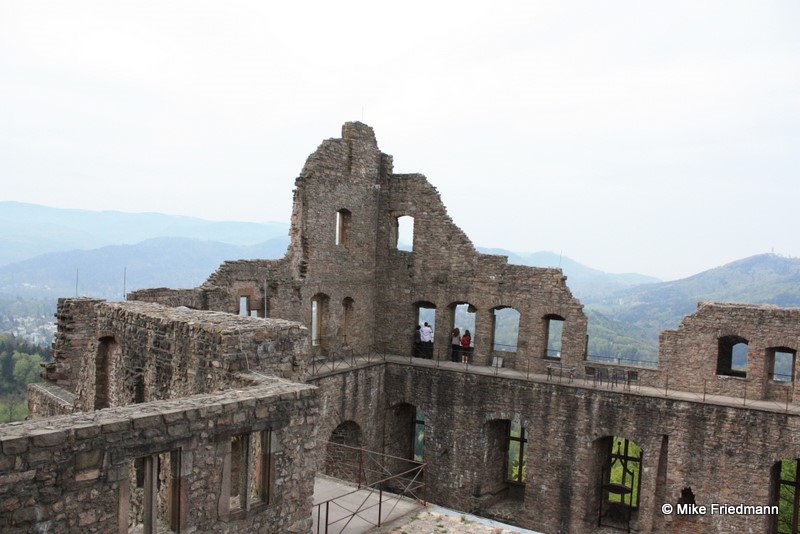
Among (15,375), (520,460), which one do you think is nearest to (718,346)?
(520,460)

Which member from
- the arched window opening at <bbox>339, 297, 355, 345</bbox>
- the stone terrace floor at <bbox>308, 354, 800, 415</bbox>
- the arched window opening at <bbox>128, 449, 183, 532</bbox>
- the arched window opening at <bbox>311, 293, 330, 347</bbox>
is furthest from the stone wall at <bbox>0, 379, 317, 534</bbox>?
the arched window opening at <bbox>339, 297, 355, 345</bbox>

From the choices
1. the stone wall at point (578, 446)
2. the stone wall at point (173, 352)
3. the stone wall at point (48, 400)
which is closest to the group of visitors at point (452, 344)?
the stone wall at point (578, 446)

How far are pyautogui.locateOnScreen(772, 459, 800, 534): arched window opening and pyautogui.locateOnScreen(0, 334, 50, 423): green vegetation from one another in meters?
52.6

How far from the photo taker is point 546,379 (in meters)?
21.2

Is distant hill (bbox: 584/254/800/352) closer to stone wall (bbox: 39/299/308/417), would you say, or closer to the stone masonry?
the stone masonry

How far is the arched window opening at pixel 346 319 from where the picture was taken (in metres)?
23.4

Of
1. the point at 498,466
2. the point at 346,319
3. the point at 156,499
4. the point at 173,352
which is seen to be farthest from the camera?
the point at 346,319

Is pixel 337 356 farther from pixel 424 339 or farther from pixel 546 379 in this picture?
pixel 546 379

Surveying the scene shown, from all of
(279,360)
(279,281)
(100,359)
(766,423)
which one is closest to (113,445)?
(279,360)

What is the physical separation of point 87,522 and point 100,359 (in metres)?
6.25

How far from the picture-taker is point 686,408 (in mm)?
18875

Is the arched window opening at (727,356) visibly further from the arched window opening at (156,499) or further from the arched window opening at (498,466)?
the arched window opening at (156,499)

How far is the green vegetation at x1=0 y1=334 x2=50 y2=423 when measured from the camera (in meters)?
55.9

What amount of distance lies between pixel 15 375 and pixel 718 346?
64.4 metres
